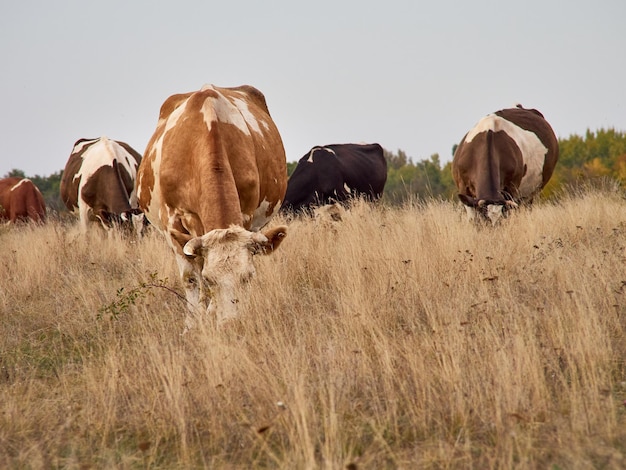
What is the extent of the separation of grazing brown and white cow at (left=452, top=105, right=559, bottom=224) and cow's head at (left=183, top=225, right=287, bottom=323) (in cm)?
553

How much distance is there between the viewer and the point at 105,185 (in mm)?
12008

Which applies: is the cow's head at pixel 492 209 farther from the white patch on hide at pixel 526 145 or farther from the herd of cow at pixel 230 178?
the white patch on hide at pixel 526 145

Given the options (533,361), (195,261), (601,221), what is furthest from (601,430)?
(601,221)

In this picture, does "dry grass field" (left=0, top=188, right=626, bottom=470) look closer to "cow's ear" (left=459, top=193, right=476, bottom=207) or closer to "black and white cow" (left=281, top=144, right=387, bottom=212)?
"cow's ear" (left=459, top=193, right=476, bottom=207)

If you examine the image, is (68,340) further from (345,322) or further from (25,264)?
(25,264)

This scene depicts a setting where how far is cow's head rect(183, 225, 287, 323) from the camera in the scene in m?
5.18

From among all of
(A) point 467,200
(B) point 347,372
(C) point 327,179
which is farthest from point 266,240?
(C) point 327,179

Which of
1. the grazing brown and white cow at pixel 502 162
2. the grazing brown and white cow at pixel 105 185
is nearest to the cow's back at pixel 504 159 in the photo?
the grazing brown and white cow at pixel 502 162

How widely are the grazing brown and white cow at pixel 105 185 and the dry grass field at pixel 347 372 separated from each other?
4.51m

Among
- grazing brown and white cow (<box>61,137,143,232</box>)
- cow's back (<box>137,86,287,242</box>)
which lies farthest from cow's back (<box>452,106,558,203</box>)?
grazing brown and white cow (<box>61,137,143,232</box>)

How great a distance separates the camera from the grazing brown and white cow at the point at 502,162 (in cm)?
1048

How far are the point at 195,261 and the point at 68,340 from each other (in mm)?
1278

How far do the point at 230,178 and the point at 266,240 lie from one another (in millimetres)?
770

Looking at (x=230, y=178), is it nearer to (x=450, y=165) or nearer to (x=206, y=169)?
(x=206, y=169)
